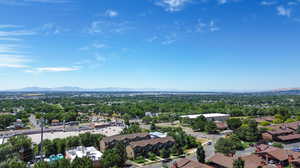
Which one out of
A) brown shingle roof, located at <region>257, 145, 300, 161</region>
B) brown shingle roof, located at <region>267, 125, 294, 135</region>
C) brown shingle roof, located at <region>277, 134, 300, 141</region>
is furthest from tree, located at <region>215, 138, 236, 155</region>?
brown shingle roof, located at <region>267, 125, 294, 135</region>

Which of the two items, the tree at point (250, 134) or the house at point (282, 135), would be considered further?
the tree at point (250, 134)

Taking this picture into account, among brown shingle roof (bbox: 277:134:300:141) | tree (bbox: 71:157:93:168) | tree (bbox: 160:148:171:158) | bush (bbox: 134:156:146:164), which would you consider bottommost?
bush (bbox: 134:156:146:164)

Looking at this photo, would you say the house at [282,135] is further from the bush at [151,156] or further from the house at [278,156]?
the bush at [151,156]

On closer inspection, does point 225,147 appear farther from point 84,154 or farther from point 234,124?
point 234,124

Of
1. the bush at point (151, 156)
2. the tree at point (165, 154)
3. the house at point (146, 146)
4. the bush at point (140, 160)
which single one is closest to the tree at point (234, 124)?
the house at point (146, 146)

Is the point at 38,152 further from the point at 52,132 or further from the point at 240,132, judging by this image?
the point at 240,132

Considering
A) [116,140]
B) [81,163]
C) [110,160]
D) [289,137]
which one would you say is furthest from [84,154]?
[289,137]

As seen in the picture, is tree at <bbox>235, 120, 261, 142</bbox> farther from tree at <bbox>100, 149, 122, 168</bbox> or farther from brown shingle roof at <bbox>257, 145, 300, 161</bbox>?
tree at <bbox>100, 149, 122, 168</bbox>

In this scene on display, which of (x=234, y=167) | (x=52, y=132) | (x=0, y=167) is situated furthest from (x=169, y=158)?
(x=52, y=132)

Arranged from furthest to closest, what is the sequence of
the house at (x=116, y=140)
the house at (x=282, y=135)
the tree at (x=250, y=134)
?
1. the tree at (x=250, y=134)
2. the house at (x=282, y=135)
3. the house at (x=116, y=140)
